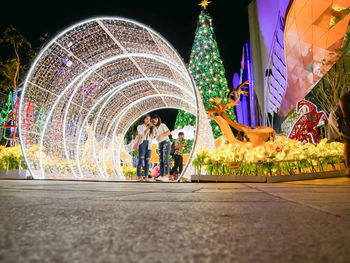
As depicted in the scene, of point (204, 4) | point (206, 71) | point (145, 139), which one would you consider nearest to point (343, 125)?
point (145, 139)

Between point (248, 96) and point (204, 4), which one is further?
point (248, 96)

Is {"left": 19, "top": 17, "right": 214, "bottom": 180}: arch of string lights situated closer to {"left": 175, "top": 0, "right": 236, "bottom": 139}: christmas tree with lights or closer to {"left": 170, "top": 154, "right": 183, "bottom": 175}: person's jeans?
{"left": 170, "top": 154, "right": 183, "bottom": 175}: person's jeans

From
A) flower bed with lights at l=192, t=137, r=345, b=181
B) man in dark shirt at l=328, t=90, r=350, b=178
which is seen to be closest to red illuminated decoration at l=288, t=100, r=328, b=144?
flower bed with lights at l=192, t=137, r=345, b=181

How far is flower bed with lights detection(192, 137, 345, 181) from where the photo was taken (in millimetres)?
6902

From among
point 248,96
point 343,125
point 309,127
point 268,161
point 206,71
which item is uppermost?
point 248,96

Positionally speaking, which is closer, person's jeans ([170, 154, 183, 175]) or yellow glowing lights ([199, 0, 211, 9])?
person's jeans ([170, 154, 183, 175])

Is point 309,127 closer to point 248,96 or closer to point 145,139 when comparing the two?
point 145,139

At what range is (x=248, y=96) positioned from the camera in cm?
4331

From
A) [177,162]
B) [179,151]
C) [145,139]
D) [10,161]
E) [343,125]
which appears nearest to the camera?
[343,125]

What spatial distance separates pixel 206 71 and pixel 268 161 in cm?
2066

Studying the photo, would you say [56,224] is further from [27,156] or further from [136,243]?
[27,156]

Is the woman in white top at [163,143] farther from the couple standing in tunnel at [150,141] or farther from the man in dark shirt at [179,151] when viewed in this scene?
the man in dark shirt at [179,151]

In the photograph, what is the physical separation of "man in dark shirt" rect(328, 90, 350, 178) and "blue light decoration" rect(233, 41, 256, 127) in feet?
94.7

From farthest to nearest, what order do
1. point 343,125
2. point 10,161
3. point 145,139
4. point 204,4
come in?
point 204,4 < point 10,161 < point 145,139 < point 343,125
